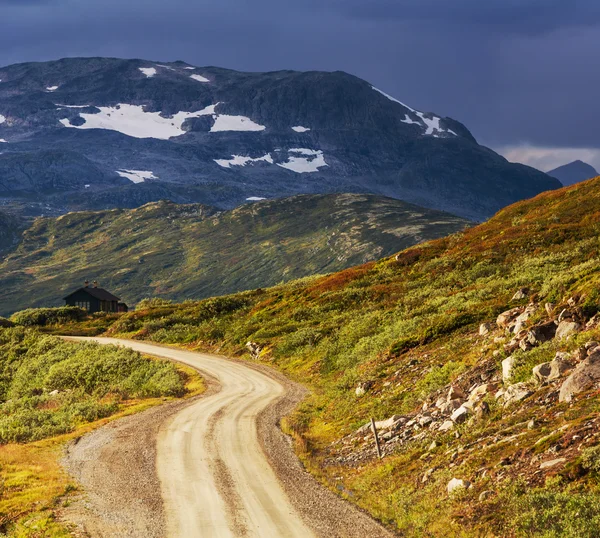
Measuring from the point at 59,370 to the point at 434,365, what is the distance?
1438 inches

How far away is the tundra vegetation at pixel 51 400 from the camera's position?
20.3 m

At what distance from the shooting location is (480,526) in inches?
621

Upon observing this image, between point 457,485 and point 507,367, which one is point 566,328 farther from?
point 457,485

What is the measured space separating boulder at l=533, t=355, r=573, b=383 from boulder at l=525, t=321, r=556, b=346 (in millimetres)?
3593

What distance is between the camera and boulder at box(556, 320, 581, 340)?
24.5 m

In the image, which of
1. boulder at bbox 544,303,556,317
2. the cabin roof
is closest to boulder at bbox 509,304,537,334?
boulder at bbox 544,303,556,317

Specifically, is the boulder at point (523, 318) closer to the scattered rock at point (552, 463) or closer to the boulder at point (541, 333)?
the boulder at point (541, 333)

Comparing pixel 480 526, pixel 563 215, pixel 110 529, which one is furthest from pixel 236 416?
pixel 563 215

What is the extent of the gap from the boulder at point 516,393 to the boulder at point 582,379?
144 centimetres

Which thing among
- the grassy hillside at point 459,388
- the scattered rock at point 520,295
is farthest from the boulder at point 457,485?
the scattered rock at point 520,295

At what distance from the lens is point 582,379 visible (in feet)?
64.5

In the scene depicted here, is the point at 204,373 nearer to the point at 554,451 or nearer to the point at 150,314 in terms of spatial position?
the point at 554,451

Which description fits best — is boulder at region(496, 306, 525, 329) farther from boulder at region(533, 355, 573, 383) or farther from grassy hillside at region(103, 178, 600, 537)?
boulder at region(533, 355, 573, 383)

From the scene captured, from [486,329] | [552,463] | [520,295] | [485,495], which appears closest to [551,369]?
[552,463]
